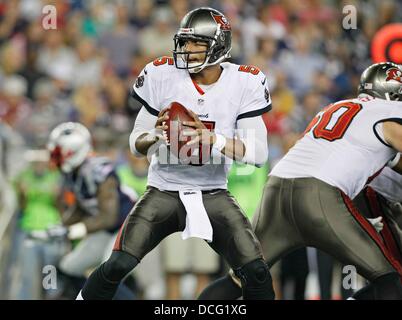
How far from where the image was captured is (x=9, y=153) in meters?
8.56

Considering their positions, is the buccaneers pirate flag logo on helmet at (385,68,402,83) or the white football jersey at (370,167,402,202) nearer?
the buccaneers pirate flag logo on helmet at (385,68,402,83)

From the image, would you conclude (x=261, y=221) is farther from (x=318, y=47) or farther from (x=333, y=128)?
(x=318, y=47)

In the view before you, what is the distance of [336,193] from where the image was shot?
5328 millimetres

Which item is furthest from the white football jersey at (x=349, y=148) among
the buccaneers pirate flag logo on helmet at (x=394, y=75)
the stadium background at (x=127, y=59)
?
the stadium background at (x=127, y=59)

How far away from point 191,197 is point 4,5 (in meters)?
7.06

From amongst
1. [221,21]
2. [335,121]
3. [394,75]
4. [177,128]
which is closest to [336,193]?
[335,121]

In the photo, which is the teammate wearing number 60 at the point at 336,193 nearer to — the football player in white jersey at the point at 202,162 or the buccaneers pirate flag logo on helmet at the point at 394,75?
the buccaneers pirate flag logo on helmet at the point at 394,75

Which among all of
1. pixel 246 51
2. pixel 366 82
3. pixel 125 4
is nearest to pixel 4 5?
pixel 125 4

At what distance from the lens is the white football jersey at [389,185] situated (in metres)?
5.86

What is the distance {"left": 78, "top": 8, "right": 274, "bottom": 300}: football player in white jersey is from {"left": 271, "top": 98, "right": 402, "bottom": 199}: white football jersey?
15.5 inches

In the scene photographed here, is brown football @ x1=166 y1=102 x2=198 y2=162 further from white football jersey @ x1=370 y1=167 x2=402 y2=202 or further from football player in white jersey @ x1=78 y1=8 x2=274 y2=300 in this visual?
white football jersey @ x1=370 y1=167 x2=402 y2=202

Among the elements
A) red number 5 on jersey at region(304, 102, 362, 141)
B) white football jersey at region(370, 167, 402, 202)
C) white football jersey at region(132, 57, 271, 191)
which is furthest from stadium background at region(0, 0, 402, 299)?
white football jersey at region(132, 57, 271, 191)

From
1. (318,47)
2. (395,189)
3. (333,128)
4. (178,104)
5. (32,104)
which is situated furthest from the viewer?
(318,47)

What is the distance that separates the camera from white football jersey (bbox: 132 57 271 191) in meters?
5.18
